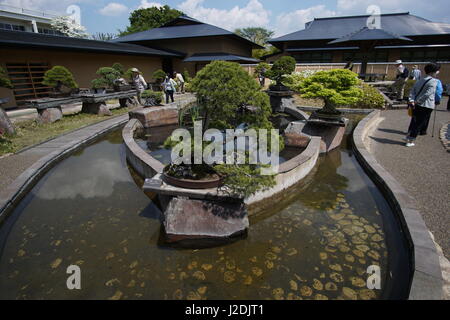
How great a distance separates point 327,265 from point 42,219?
4.40 meters

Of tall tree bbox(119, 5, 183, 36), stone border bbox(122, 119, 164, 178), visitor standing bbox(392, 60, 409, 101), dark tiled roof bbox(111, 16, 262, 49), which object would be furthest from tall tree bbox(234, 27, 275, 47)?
stone border bbox(122, 119, 164, 178)

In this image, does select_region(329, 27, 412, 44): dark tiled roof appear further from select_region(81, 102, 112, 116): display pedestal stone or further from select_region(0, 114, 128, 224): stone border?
select_region(0, 114, 128, 224): stone border

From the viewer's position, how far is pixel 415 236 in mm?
3162

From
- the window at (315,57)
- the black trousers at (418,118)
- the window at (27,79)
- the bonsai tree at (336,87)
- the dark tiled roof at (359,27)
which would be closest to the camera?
the black trousers at (418,118)

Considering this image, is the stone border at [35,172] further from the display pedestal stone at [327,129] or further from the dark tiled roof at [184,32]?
the dark tiled roof at [184,32]

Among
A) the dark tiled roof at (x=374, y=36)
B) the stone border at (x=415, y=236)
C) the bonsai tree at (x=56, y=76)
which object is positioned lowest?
the stone border at (x=415, y=236)

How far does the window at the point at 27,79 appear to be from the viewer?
14894mm

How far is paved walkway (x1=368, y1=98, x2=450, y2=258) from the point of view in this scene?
364 centimetres

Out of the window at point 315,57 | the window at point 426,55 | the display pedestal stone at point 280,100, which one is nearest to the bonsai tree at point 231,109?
the display pedestal stone at point 280,100

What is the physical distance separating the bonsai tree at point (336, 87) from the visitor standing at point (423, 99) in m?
1.29

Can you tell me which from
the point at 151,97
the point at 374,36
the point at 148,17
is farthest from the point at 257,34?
the point at 151,97

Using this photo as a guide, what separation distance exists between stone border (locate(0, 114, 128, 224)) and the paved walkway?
645 cm

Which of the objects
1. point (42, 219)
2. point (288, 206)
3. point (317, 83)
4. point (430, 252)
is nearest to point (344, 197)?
point (288, 206)

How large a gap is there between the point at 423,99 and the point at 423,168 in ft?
6.89
